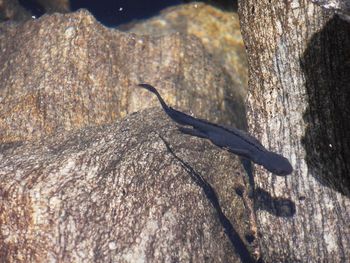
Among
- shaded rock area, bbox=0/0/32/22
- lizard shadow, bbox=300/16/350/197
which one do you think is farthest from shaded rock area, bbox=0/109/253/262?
shaded rock area, bbox=0/0/32/22

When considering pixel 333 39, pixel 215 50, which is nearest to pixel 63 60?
pixel 215 50

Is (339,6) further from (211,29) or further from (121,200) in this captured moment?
(211,29)

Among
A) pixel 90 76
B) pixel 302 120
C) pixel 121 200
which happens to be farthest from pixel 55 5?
pixel 302 120

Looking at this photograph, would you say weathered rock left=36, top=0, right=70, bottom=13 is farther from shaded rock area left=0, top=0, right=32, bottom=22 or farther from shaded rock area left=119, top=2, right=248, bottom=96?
shaded rock area left=119, top=2, right=248, bottom=96

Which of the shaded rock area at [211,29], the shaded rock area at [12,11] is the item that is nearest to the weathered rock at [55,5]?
the shaded rock area at [12,11]

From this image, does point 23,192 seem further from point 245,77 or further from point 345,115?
point 245,77

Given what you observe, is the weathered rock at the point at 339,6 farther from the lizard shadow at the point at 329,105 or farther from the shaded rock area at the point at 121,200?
the shaded rock area at the point at 121,200
